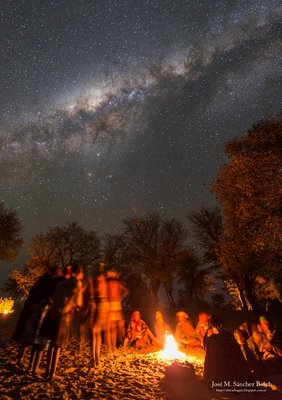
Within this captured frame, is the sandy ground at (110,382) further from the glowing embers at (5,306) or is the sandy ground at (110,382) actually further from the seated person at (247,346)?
the glowing embers at (5,306)

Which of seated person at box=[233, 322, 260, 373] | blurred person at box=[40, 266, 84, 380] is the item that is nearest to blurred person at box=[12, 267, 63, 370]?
blurred person at box=[40, 266, 84, 380]

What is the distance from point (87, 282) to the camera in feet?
28.5

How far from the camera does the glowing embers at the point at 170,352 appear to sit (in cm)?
1031

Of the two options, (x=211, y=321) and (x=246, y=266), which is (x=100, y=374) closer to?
(x=211, y=321)

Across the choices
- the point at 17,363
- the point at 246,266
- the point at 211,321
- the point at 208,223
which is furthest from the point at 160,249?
the point at 17,363

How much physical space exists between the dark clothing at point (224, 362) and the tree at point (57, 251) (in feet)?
103

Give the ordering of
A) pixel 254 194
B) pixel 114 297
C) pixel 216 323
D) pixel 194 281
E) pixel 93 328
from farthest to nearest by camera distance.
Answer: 1. pixel 194 281
2. pixel 254 194
3. pixel 216 323
4. pixel 114 297
5. pixel 93 328

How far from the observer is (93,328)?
8.72 meters

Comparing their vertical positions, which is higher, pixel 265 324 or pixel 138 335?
pixel 138 335

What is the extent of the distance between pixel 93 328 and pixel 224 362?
12.6ft

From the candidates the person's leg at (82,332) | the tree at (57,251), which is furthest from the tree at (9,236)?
the person's leg at (82,332)

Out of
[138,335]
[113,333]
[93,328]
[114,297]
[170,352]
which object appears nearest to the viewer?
[93,328]

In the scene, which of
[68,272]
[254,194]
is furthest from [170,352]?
[254,194]

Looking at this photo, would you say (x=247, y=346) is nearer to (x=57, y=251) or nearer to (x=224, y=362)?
(x=224, y=362)
